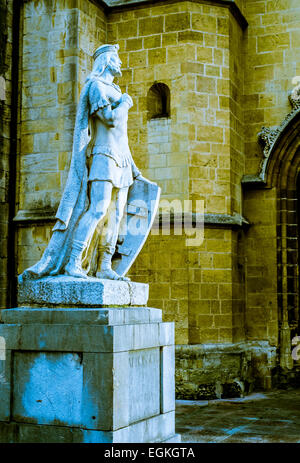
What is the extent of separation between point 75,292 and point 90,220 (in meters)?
0.65

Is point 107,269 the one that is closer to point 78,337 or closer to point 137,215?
point 137,215

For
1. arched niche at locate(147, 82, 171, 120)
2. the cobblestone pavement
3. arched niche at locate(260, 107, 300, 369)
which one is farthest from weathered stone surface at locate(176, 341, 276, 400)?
arched niche at locate(147, 82, 171, 120)

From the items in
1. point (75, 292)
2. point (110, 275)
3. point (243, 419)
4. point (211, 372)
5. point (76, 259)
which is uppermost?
point (76, 259)

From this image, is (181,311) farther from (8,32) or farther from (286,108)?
(8,32)

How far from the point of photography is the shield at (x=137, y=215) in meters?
5.58

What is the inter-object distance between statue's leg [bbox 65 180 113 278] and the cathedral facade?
15.4 ft

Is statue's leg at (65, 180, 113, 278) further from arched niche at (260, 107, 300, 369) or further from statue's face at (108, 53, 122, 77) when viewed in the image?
arched niche at (260, 107, 300, 369)

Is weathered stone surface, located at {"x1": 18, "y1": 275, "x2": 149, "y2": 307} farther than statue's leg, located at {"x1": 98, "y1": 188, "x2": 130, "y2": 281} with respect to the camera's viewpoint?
No

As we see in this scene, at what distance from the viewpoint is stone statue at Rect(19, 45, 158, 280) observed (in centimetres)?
512

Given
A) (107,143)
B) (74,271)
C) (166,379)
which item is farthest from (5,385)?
(107,143)

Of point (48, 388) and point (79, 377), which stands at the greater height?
point (79, 377)

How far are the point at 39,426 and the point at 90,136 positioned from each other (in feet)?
7.88

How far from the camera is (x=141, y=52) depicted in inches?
414

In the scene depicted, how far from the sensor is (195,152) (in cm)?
997
